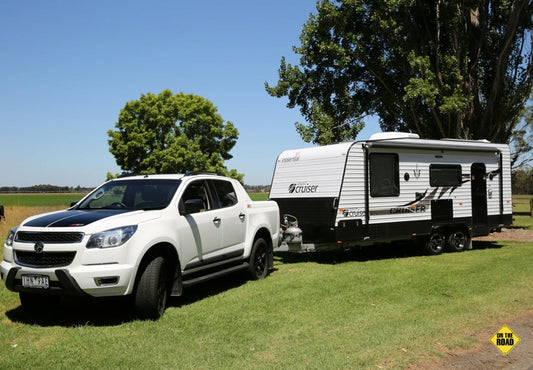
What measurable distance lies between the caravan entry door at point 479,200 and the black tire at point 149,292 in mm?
10759

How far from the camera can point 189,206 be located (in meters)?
7.52

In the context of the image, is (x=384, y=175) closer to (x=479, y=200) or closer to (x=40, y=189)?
(x=479, y=200)

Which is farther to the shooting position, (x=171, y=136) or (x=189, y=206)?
(x=171, y=136)

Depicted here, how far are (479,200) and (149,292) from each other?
11270 millimetres

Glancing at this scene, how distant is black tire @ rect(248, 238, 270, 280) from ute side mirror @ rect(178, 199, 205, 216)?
2.12m

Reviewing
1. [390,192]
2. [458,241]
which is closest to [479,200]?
Answer: [458,241]

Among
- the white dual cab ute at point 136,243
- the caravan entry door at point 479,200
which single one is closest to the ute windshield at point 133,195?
the white dual cab ute at point 136,243

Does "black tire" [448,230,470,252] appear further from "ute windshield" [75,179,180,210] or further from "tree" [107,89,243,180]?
"tree" [107,89,243,180]

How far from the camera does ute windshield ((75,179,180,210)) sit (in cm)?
743

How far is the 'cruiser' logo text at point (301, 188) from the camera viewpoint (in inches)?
479

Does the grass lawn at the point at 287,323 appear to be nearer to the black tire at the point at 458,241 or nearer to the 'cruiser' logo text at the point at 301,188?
the 'cruiser' logo text at the point at 301,188

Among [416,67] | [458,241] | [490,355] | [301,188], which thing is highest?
[416,67]

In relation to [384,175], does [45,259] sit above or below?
below

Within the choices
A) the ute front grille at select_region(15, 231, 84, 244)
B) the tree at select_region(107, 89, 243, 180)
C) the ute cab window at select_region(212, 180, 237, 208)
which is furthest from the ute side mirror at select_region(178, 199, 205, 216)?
the tree at select_region(107, 89, 243, 180)
